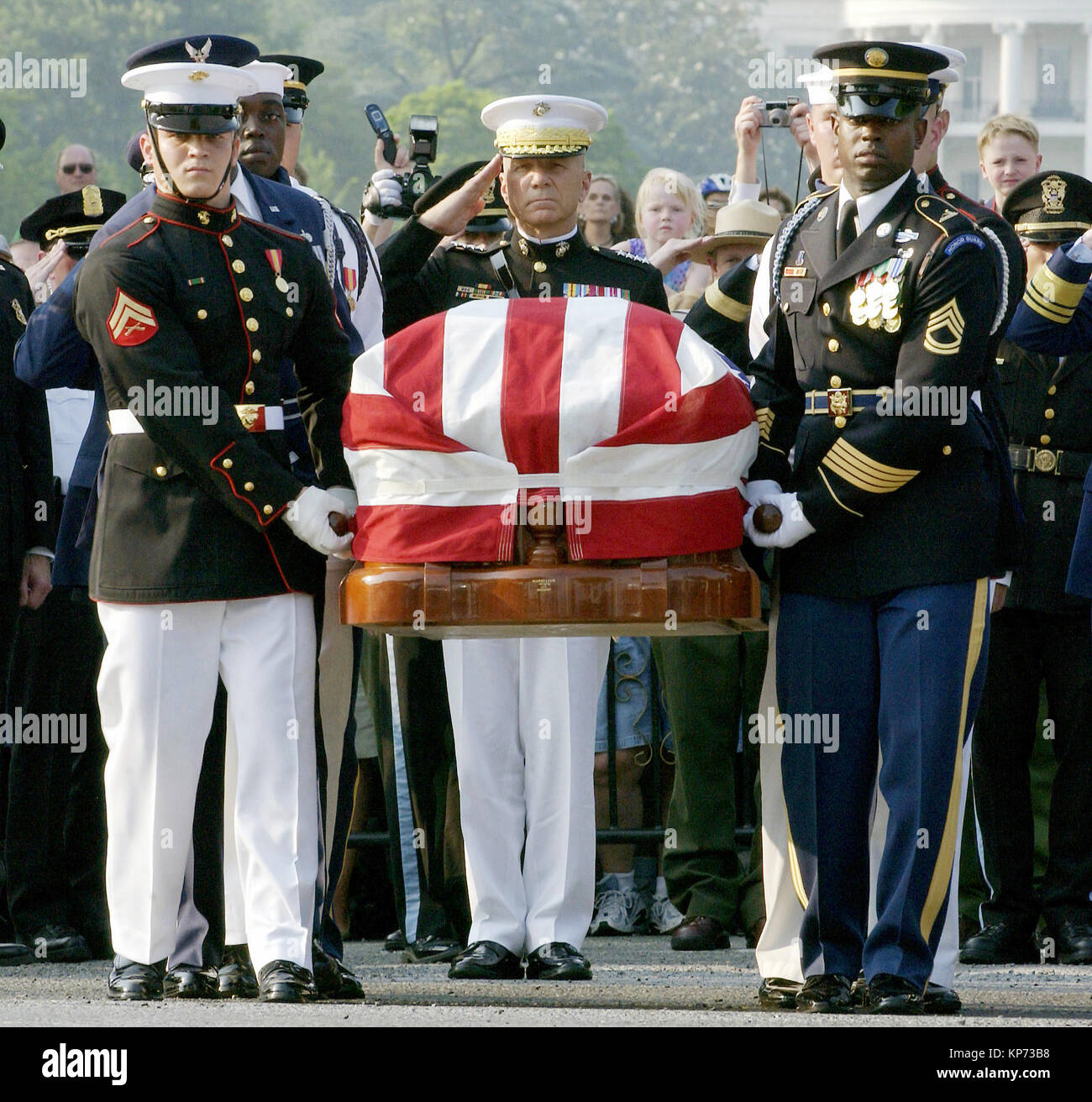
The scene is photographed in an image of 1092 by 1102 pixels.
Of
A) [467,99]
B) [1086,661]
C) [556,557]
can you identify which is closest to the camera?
[556,557]

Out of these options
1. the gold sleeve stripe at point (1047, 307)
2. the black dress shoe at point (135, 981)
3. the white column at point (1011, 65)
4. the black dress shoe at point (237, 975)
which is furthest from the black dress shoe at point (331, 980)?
the white column at point (1011, 65)

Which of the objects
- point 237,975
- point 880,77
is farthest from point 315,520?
point 880,77

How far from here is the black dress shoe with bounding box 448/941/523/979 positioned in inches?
243

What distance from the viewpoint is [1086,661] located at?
23.3 feet

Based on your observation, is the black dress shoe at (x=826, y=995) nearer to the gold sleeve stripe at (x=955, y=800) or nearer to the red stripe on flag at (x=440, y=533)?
the gold sleeve stripe at (x=955, y=800)

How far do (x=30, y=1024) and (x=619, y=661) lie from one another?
3.52 m

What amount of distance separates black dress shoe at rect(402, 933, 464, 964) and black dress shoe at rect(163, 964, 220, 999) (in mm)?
1168

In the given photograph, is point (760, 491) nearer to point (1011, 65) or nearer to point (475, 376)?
point (475, 376)

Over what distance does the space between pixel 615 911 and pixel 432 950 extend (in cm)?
104

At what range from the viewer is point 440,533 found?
5.22 meters

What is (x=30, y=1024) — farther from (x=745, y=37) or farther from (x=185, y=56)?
(x=745, y=37)

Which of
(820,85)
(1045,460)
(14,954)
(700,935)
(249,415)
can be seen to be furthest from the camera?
(1045,460)

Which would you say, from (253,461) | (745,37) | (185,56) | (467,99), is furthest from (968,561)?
(745,37)

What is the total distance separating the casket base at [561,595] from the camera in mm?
5156
